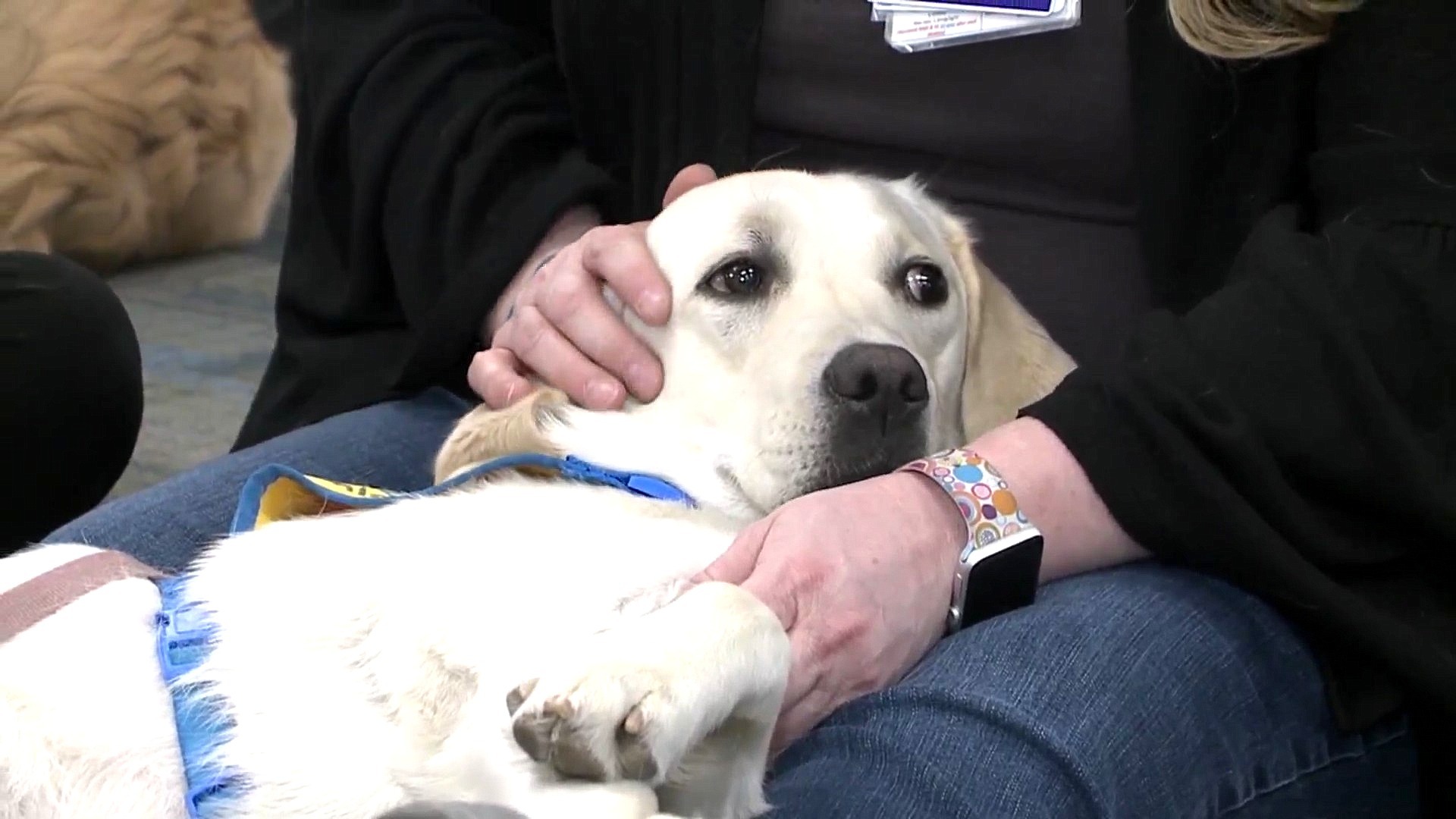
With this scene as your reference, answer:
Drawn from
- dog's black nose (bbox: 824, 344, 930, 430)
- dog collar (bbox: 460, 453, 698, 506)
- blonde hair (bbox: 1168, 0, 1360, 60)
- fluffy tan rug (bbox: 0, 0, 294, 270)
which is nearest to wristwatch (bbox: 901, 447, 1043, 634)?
dog's black nose (bbox: 824, 344, 930, 430)

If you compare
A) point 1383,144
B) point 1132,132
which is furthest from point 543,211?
point 1383,144

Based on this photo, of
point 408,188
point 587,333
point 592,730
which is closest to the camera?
point 592,730

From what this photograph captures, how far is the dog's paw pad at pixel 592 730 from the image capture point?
0.77 meters

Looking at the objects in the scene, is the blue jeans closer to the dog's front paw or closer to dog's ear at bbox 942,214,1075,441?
the dog's front paw

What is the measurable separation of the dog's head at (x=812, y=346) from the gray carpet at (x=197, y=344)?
187 centimetres

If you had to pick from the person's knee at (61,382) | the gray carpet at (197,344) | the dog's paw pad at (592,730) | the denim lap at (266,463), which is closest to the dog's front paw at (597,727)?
the dog's paw pad at (592,730)

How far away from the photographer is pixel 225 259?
4238mm

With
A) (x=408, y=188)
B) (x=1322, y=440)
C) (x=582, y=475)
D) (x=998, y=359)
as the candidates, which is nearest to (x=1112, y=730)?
(x=1322, y=440)

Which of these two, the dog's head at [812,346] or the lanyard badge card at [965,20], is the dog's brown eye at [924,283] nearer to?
the dog's head at [812,346]

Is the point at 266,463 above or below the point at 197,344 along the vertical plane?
above

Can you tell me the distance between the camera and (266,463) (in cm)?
150

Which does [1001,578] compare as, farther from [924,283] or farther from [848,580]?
[924,283]

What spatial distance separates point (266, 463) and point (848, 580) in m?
0.79

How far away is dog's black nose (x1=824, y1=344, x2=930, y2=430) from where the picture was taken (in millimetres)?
1238
